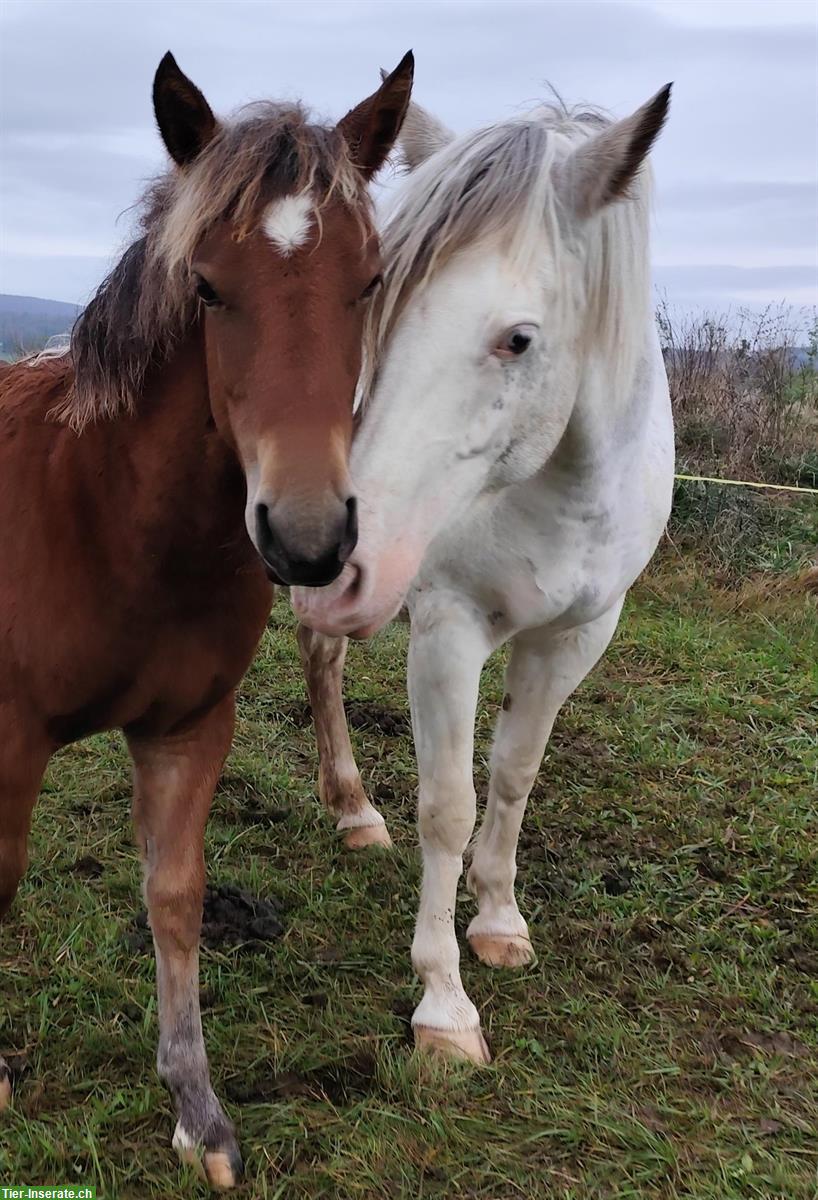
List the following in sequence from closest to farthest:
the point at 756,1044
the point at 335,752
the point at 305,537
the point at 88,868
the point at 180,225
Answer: the point at 305,537 → the point at 180,225 → the point at 756,1044 → the point at 88,868 → the point at 335,752

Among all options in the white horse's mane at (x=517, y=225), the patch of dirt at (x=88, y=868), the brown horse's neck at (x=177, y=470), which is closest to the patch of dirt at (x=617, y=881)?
the patch of dirt at (x=88, y=868)

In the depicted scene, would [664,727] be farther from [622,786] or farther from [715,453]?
[715,453]

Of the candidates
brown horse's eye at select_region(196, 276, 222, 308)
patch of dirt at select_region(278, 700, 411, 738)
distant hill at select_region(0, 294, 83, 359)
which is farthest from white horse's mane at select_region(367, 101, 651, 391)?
patch of dirt at select_region(278, 700, 411, 738)

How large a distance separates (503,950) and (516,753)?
56 cm

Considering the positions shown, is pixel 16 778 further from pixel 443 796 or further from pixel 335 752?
pixel 335 752

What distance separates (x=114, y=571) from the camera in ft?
6.44

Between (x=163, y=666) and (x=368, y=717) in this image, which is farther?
(x=368, y=717)

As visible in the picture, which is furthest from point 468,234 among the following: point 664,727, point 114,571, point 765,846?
point 664,727

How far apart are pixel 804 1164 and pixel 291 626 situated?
3.73m

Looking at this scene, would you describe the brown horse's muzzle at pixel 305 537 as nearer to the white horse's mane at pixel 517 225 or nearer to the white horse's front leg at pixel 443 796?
the white horse's mane at pixel 517 225

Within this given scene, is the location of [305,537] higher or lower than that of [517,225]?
lower

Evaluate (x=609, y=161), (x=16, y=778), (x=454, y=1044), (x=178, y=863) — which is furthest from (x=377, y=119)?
(x=454, y=1044)

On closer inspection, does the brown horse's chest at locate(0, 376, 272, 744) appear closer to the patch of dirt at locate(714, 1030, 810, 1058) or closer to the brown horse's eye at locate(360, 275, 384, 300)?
the brown horse's eye at locate(360, 275, 384, 300)

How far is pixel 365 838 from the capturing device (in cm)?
346
